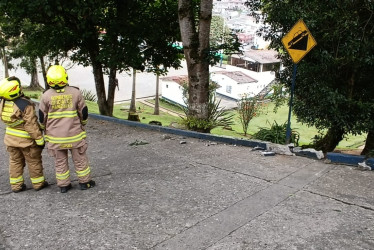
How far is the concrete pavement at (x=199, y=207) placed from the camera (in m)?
3.59

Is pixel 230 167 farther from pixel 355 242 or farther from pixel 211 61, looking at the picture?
pixel 211 61

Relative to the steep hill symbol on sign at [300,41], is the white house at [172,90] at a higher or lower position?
lower

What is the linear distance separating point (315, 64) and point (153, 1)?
5861 millimetres

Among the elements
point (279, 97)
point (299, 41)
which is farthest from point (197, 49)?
point (279, 97)

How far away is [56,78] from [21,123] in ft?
2.58

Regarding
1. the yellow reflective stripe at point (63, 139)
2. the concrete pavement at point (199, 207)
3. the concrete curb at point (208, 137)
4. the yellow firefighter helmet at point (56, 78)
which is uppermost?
the yellow firefighter helmet at point (56, 78)

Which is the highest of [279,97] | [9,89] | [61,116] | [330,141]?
[9,89]

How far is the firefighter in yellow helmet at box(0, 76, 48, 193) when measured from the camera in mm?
4445

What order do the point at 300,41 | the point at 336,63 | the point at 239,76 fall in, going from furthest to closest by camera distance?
the point at 239,76, the point at 336,63, the point at 300,41

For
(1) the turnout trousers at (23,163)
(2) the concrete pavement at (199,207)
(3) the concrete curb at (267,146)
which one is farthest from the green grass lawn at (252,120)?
(1) the turnout trousers at (23,163)

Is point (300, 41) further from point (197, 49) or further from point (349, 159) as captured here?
point (197, 49)

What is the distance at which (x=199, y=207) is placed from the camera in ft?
14.0

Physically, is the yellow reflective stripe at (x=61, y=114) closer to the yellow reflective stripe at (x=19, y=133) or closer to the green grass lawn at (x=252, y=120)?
the yellow reflective stripe at (x=19, y=133)

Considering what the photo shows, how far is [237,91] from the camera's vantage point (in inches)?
1451
